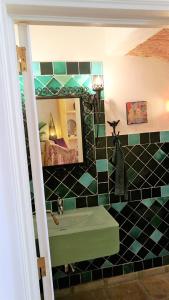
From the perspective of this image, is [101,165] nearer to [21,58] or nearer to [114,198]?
[114,198]

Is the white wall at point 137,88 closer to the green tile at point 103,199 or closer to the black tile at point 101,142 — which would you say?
the black tile at point 101,142

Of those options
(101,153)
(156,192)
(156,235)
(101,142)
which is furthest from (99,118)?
(156,235)

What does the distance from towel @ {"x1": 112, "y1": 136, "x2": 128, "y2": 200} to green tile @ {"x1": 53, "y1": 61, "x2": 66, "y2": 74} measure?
83 cm

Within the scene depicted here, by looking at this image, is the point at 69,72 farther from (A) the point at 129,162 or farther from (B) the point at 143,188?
(B) the point at 143,188

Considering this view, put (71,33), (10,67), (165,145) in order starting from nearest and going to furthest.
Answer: (10,67)
(71,33)
(165,145)

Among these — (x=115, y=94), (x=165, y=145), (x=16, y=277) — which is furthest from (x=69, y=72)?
(x=16, y=277)

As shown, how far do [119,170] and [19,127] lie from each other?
179 cm

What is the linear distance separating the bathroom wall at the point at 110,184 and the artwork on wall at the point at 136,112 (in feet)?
0.47

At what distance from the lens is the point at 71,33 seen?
2.41 metres

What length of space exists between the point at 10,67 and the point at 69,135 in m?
1.63

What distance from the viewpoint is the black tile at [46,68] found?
93.4 inches

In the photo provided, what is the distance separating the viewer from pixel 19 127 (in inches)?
37.0

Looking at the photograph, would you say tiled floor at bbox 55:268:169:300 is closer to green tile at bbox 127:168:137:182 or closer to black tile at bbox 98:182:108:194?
black tile at bbox 98:182:108:194

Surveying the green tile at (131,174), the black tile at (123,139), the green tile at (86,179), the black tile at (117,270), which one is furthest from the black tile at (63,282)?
the black tile at (123,139)
